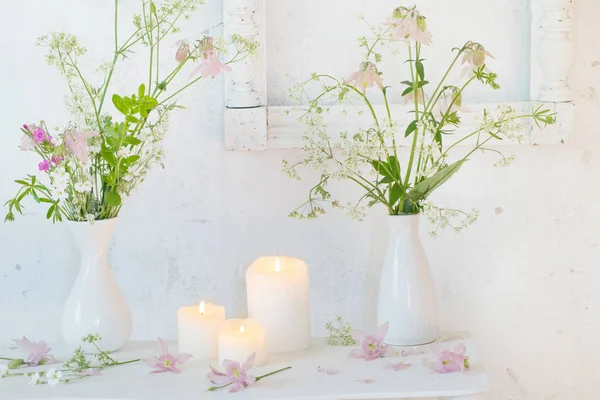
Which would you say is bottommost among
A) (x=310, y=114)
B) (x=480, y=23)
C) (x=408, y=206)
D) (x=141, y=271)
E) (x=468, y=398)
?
(x=468, y=398)

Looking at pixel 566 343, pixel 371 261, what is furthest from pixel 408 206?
pixel 566 343

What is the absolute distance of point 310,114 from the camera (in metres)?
1.45

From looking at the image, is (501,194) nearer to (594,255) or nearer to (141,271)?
(594,255)

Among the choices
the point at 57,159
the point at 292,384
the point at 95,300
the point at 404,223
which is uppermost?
the point at 57,159

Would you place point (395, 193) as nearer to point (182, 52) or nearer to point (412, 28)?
point (412, 28)

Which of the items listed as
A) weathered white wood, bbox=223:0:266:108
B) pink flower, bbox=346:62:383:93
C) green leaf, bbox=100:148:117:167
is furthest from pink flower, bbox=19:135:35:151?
pink flower, bbox=346:62:383:93

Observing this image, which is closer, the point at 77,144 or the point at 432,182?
the point at 77,144

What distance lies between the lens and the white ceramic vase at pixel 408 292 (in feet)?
4.36

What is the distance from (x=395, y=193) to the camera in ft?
4.35

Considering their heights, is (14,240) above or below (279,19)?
below

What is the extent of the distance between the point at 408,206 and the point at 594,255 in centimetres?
40

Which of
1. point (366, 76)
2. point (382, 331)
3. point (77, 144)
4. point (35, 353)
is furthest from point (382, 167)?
point (35, 353)

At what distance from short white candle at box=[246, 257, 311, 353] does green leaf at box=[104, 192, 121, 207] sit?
23 centimetres

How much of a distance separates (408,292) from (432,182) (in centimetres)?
18
